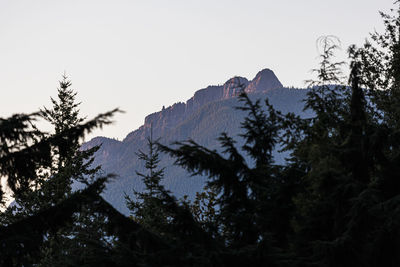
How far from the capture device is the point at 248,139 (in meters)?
8.23

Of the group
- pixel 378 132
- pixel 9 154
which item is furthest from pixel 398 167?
pixel 9 154

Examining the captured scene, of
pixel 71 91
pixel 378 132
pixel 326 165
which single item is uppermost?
pixel 71 91

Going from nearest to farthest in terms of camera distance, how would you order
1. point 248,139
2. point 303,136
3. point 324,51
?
point 248,139
point 303,136
point 324,51

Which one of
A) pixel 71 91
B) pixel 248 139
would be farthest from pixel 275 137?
pixel 71 91

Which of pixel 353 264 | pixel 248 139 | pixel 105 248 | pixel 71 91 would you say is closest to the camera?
pixel 353 264

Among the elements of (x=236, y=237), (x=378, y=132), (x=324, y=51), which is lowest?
(x=236, y=237)

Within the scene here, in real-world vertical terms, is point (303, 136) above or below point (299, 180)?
above

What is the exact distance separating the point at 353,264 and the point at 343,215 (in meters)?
0.68

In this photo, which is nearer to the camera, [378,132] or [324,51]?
[378,132]

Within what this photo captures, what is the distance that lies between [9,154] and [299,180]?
4.24 metres

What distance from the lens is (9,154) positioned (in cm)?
668

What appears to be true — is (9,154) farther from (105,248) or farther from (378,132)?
(378,132)

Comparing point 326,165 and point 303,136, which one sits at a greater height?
point 303,136

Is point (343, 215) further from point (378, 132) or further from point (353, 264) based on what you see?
point (378, 132)
